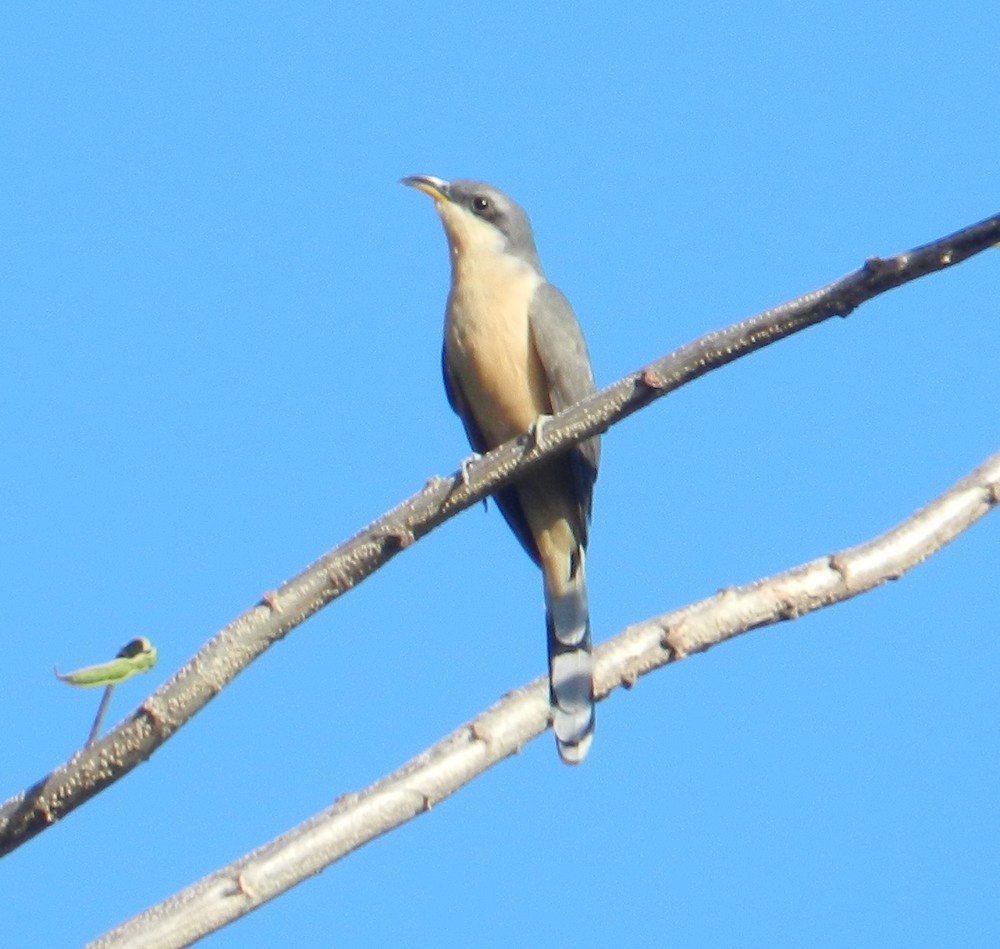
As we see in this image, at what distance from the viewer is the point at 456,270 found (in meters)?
7.34

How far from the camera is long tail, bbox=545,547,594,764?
4.18 m

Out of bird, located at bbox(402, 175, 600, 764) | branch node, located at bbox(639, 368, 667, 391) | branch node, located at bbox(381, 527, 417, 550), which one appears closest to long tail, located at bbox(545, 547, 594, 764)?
bird, located at bbox(402, 175, 600, 764)

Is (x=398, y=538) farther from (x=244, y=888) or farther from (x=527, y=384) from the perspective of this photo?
(x=527, y=384)

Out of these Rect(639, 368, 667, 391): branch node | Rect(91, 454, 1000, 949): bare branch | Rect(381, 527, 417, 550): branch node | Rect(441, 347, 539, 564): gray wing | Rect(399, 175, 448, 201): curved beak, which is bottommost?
Rect(91, 454, 1000, 949): bare branch

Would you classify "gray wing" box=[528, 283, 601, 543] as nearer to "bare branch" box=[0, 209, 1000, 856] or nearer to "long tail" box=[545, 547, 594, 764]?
"long tail" box=[545, 547, 594, 764]

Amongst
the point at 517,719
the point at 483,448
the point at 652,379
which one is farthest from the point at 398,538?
the point at 483,448

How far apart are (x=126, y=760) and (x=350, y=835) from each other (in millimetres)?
510

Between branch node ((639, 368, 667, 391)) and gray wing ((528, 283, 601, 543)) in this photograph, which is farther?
gray wing ((528, 283, 601, 543))

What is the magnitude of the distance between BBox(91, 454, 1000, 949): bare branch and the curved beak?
416 cm

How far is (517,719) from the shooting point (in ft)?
11.5

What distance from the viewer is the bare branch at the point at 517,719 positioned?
2893 mm

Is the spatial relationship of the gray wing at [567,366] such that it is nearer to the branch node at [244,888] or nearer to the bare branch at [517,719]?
the bare branch at [517,719]

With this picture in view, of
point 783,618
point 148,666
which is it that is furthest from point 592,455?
point 148,666

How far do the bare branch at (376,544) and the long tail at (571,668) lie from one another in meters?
0.64
